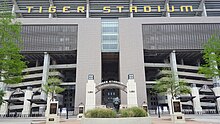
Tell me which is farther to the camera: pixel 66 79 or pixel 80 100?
pixel 66 79

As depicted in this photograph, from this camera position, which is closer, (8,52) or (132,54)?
(8,52)

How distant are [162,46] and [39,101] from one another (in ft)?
117

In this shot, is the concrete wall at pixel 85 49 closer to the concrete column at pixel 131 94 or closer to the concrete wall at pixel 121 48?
the concrete wall at pixel 121 48

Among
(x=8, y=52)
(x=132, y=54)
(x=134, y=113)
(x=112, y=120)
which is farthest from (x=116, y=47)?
(x=112, y=120)

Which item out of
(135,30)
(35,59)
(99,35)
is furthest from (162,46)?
(35,59)

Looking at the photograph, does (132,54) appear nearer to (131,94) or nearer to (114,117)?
(131,94)

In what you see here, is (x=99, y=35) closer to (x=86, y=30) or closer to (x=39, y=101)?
(x=86, y=30)

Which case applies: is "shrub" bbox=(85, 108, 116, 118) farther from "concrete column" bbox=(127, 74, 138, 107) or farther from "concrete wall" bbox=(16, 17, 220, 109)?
"concrete wall" bbox=(16, 17, 220, 109)

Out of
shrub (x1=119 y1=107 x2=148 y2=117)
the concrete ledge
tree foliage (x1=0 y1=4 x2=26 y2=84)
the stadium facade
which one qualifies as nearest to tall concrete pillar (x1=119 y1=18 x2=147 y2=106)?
the stadium facade

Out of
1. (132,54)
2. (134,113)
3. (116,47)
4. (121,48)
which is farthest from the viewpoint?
(116,47)

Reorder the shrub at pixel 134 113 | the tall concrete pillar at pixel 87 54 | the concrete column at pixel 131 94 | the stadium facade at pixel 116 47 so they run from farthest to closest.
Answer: the stadium facade at pixel 116 47 → the tall concrete pillar at pixel 87 54 → the concrete column at pixel 131 94 → the shrub at pixel 134 113

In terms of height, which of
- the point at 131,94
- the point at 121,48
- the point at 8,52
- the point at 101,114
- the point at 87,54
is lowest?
the point at 101,114

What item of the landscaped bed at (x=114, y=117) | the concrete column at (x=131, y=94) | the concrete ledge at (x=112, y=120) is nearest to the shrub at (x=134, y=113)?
the landscaped bed at (x=114, y=117)

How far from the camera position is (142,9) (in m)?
67.5
